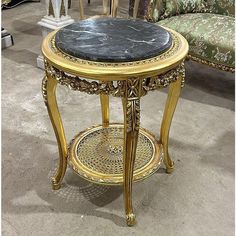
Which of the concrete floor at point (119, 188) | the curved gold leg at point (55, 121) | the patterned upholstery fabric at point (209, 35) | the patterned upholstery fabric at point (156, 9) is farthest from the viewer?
the patterned upholstery fabric at point (156, 9)

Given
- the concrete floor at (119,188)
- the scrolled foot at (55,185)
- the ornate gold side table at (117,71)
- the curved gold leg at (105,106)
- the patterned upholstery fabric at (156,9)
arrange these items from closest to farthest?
the ornate gold side table at (117,71), the concrete floor at (119,188), the scrolled foot at (55,185), the curved gold leg at (105,106), the patterned upholstery fabric at (156,9)

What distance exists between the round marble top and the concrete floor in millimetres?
647

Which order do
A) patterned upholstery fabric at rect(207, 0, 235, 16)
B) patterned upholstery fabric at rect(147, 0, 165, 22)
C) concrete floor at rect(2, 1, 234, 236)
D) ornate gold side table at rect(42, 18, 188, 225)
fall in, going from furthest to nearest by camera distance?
patterned upholstery fabric at rect(207, 0, 235, 16) < patterned upholstery fabric at rect(147, 0, 165, 22) < concrete floor at rect(2, 1, 234, 236) < ornate gold side table at rect(42, 18, 188, 225)

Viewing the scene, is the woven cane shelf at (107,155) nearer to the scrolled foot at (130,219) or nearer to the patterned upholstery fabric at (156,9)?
the scrolled foot at (130,219)

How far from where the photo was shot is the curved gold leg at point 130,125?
1.04m

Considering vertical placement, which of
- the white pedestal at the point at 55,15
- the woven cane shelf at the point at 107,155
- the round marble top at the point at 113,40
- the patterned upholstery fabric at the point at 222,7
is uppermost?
the round marble top at the point at 113,40

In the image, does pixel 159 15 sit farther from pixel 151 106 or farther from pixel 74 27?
pixel 74 27

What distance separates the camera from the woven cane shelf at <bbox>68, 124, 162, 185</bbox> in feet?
4.48

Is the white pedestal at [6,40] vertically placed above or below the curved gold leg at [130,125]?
below

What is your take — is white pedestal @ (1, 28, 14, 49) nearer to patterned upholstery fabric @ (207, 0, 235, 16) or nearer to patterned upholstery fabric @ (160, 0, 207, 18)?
patterned upholstery fabric @ (160, 0, 207, 18)

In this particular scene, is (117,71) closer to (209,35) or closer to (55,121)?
(55,121)

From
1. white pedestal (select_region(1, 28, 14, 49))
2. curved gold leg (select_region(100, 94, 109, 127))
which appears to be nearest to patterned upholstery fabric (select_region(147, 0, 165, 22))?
curved gold leg (select_region(100, 94, 109, 127))

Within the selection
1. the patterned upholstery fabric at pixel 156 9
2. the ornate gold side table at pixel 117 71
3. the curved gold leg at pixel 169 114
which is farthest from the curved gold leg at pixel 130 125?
the patterned upholstery fabric at pixel 156 9

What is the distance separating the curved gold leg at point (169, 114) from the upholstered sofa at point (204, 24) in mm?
771
